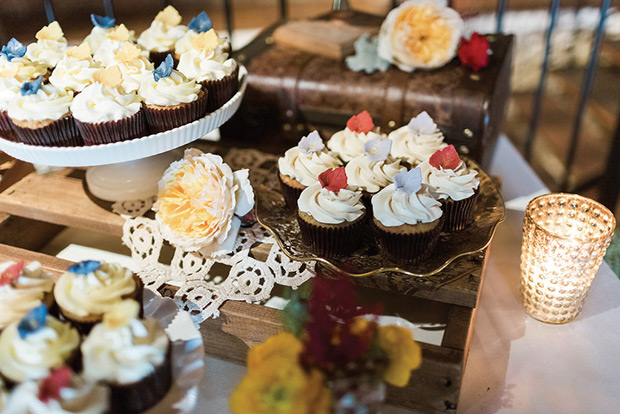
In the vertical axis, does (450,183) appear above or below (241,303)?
above

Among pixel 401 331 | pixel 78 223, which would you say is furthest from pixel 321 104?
pixel 401 331

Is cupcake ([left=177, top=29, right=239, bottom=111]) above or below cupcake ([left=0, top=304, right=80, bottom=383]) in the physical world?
above

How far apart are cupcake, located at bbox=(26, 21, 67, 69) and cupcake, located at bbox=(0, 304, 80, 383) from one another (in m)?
0.74

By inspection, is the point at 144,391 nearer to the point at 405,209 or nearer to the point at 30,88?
the point at 405,209

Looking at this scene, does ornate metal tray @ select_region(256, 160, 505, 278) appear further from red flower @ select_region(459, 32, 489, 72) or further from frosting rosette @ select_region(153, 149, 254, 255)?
red flower @ select_region(459, 32, 489, 72)

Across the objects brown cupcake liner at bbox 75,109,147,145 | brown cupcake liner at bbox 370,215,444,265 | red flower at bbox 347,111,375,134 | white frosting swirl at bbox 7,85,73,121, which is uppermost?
white frosting swirl at bbox 7,85,73,121

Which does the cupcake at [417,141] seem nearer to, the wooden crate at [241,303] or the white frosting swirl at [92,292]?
the wooden crate at [241,303]

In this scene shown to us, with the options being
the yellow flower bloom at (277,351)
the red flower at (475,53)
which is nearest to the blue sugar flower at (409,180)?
the yellow flower bloom at (277,351)

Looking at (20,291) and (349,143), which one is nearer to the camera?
(20,291)

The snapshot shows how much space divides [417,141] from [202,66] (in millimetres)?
470

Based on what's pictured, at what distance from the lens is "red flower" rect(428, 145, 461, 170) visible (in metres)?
0.97

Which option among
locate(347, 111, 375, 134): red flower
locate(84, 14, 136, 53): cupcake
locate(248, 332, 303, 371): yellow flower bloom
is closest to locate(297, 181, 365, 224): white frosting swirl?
locate(347, 111, 375, 134): red flower

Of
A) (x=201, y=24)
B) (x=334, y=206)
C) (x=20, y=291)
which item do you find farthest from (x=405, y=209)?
(x=201, y=24)

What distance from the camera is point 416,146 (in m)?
1.08
